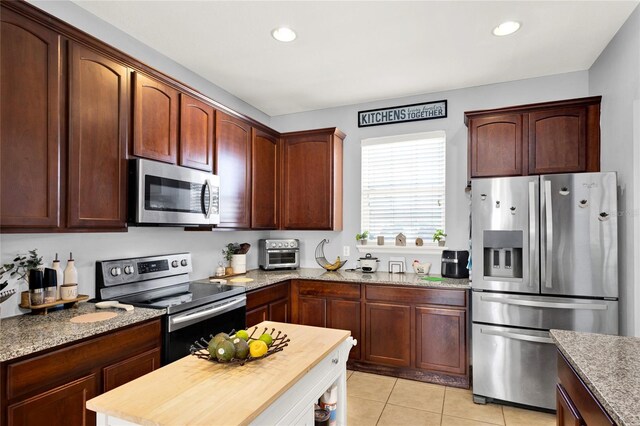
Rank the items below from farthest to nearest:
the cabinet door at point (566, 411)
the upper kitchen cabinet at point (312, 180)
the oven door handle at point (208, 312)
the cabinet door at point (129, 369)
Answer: the upper kitchen cabinet at point (312, 180), the oven door handle at point (208, 312), the cabinet door at point (129, 369), the cabinet door at point (566, 411)

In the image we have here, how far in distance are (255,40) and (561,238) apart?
2735 mm

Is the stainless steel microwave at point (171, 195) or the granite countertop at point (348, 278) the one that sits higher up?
the stainless steel microwave at point (171, 195)

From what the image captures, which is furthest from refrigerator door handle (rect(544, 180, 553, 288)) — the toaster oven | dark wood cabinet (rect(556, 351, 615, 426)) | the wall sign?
the toaster oven

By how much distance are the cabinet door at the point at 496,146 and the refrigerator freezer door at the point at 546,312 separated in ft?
3.54

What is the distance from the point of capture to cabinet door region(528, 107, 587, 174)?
2980mm

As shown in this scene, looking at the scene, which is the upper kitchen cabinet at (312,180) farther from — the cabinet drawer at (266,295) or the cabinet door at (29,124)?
the cabinet door at (29,124)

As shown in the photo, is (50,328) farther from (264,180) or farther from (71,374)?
(264,180)

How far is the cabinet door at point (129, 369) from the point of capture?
74.4 inches

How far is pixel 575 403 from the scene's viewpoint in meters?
1.39

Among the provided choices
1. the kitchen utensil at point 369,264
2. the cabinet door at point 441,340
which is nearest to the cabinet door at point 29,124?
the kitchen utensil at point 369,264

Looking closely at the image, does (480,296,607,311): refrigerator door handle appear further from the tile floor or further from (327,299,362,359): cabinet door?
(327,299,362,359): cabinet door

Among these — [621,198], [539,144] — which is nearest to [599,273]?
[621,198]

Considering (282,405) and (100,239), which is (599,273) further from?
(100,239)

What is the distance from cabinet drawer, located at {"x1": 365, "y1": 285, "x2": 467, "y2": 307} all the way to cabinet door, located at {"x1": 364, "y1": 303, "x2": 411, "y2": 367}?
73mm
